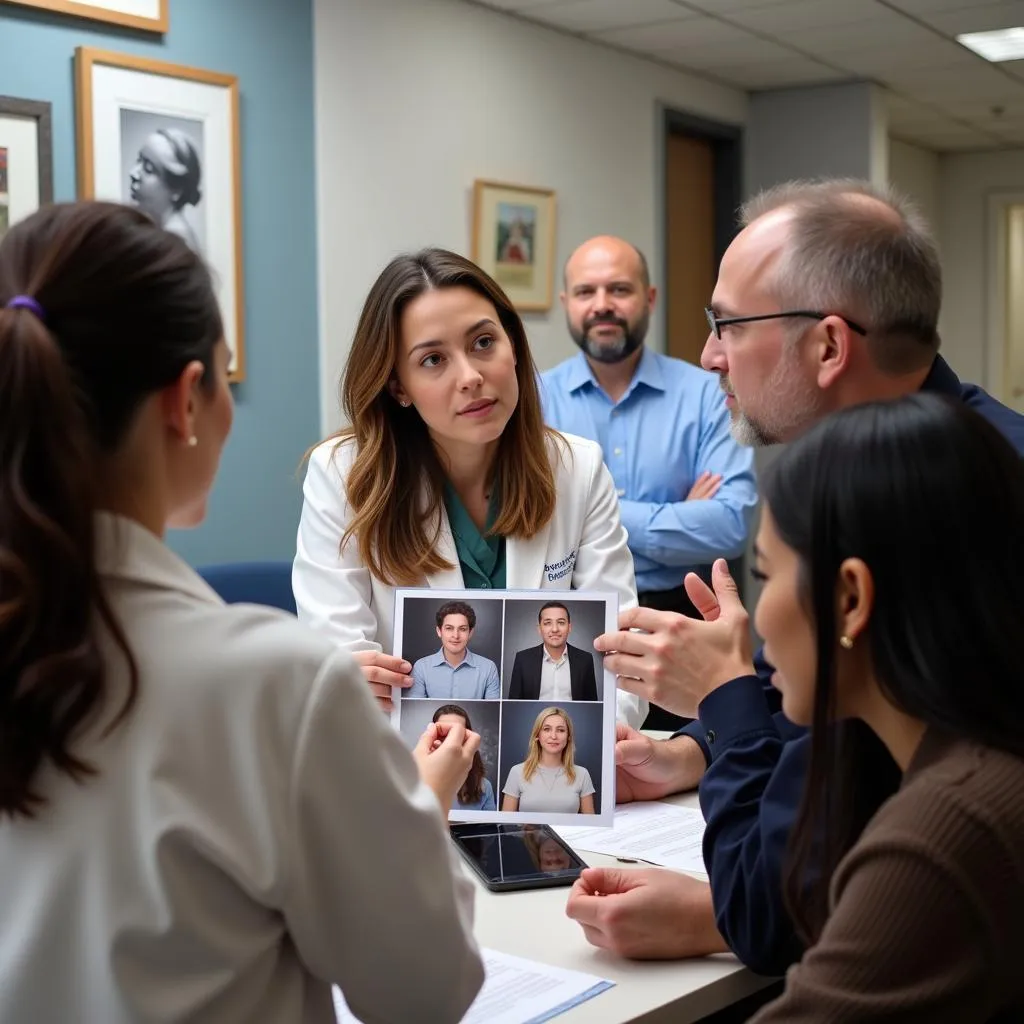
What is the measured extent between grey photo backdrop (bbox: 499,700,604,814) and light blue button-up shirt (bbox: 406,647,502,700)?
37 mm

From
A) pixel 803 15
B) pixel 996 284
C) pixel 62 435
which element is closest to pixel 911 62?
pixel 803 15

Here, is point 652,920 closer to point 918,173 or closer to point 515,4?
point 515,4

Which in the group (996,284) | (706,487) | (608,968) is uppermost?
(996,284)

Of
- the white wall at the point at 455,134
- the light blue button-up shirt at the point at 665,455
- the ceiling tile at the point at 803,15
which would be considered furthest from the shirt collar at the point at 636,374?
the ceiling tile at the point at 803,15

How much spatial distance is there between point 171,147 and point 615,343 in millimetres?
1474

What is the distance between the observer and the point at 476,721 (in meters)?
1.82

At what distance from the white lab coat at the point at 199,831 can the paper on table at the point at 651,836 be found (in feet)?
2.62

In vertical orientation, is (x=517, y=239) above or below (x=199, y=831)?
above

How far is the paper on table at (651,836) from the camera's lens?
1767 millimetres

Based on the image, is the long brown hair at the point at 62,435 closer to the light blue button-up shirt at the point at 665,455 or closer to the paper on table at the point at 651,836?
the paper on table at the point at 651,836

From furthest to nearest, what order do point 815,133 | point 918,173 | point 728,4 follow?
point 918,173
point 815,133
point 728,4

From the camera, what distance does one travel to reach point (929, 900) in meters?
1.00

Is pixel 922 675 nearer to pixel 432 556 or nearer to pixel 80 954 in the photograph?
pixel 80 954

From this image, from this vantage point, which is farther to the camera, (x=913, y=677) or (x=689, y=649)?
(x=689, y=649)
